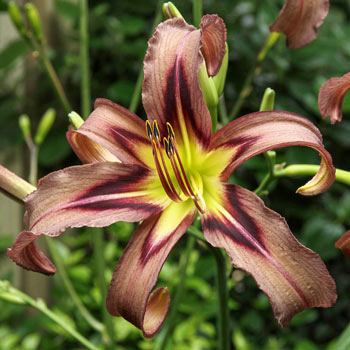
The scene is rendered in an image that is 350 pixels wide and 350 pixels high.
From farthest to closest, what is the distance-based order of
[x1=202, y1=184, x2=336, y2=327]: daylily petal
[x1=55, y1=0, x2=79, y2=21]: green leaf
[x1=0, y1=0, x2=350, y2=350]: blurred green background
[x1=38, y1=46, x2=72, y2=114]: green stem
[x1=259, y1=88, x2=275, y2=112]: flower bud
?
[x1=55, y1=0, x2=79, y2=21]: green leaf, [x1=0, y1=0, x2=350, y2=350]: blurred green background, [x1=38, y1=46, x2=72, y2=114]: green stem, [x1=259, y1=88, x2=275, y2=112]: flower bud, [x1=202, y1=184, x2=336, y2=327]: daylily petal

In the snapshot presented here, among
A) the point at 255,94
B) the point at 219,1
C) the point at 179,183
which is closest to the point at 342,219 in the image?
the point at 255,94

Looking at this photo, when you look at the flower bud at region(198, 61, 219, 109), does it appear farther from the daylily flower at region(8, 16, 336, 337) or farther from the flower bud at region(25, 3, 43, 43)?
the flower bud at region(25, 3, 43, 43)

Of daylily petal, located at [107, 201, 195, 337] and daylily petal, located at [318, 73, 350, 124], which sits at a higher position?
daylily petal, located at [318, 73, 350, 124]

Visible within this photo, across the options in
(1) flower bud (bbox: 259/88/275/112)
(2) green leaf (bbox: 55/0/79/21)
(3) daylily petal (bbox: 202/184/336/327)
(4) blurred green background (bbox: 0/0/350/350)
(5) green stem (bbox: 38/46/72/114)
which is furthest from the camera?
(2) green leaf (bbox: 55/0/79/21)

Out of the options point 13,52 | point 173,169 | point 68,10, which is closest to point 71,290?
point 173,169

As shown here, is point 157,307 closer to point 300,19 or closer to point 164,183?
point 164,183

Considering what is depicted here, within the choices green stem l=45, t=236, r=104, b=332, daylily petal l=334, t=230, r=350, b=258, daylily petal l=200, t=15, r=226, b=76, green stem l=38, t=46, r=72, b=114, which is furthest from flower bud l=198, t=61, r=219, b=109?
green stem l=45, t=236, r=104, b=332
